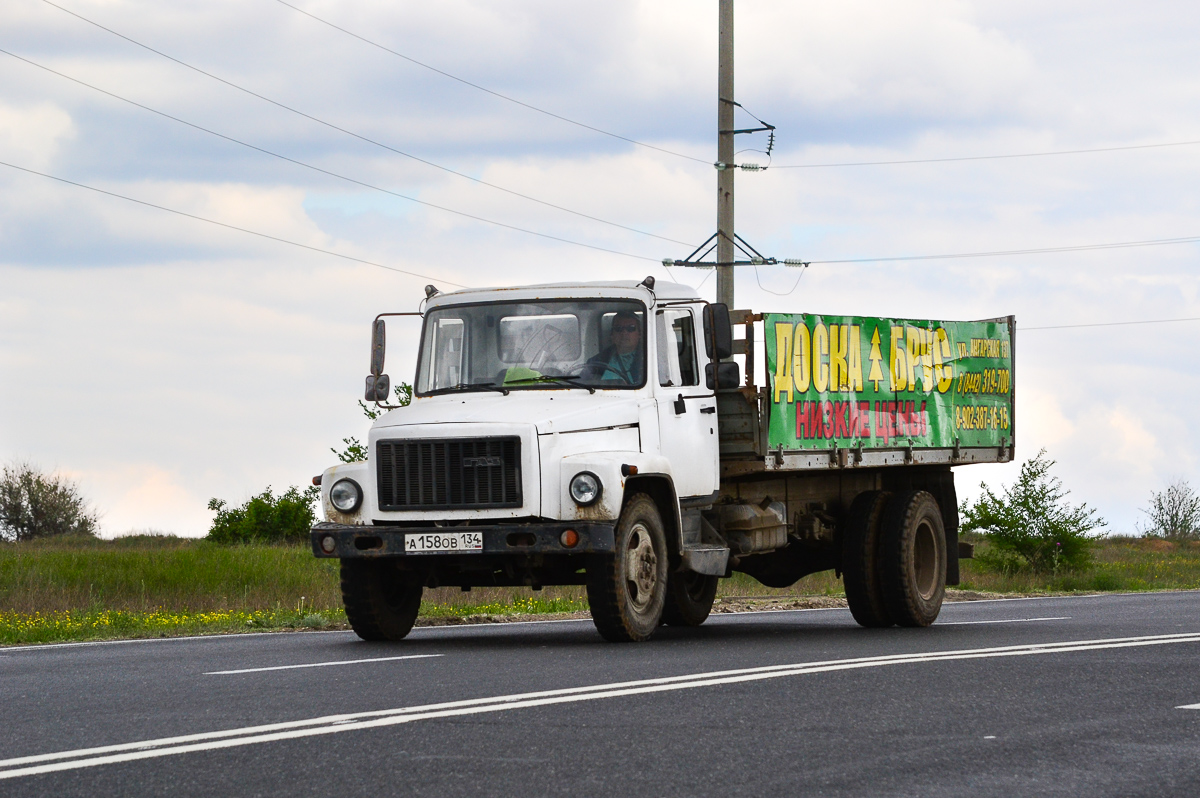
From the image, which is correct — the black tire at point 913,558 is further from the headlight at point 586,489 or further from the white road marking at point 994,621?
the headlight at point 586,489

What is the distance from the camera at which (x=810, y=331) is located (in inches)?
578

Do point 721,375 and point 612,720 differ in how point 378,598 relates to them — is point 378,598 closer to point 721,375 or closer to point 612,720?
point 721,375

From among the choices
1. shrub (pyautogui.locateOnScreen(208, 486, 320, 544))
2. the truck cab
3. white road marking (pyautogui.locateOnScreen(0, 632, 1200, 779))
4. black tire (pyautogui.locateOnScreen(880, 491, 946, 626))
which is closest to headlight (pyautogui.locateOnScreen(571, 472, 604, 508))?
the truck cab

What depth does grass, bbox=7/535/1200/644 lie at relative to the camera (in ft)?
54.3

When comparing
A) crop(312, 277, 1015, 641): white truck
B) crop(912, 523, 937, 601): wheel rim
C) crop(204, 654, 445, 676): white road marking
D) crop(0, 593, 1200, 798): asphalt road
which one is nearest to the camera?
crop(0, 593, 1200, 798): asphalt road

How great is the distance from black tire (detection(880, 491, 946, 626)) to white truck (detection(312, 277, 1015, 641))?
23 mm

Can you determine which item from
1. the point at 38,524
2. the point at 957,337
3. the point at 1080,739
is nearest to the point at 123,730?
the point at 1080,739

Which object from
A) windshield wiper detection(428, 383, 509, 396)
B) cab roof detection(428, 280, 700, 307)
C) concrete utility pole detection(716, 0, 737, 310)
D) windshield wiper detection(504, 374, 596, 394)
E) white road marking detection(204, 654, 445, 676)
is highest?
concrete utility pole detection(716, 0, 737, 310)

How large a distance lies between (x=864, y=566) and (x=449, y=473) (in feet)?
16.0

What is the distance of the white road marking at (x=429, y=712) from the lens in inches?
253

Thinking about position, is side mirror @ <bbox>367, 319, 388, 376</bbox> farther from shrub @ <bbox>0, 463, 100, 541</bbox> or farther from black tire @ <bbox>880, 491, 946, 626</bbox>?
shrub @ <bbox>0, 463, 100, 541</bbox>

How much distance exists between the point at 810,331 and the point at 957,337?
268 cm

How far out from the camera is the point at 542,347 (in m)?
13.1

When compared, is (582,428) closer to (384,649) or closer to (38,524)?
→ (384,649)
